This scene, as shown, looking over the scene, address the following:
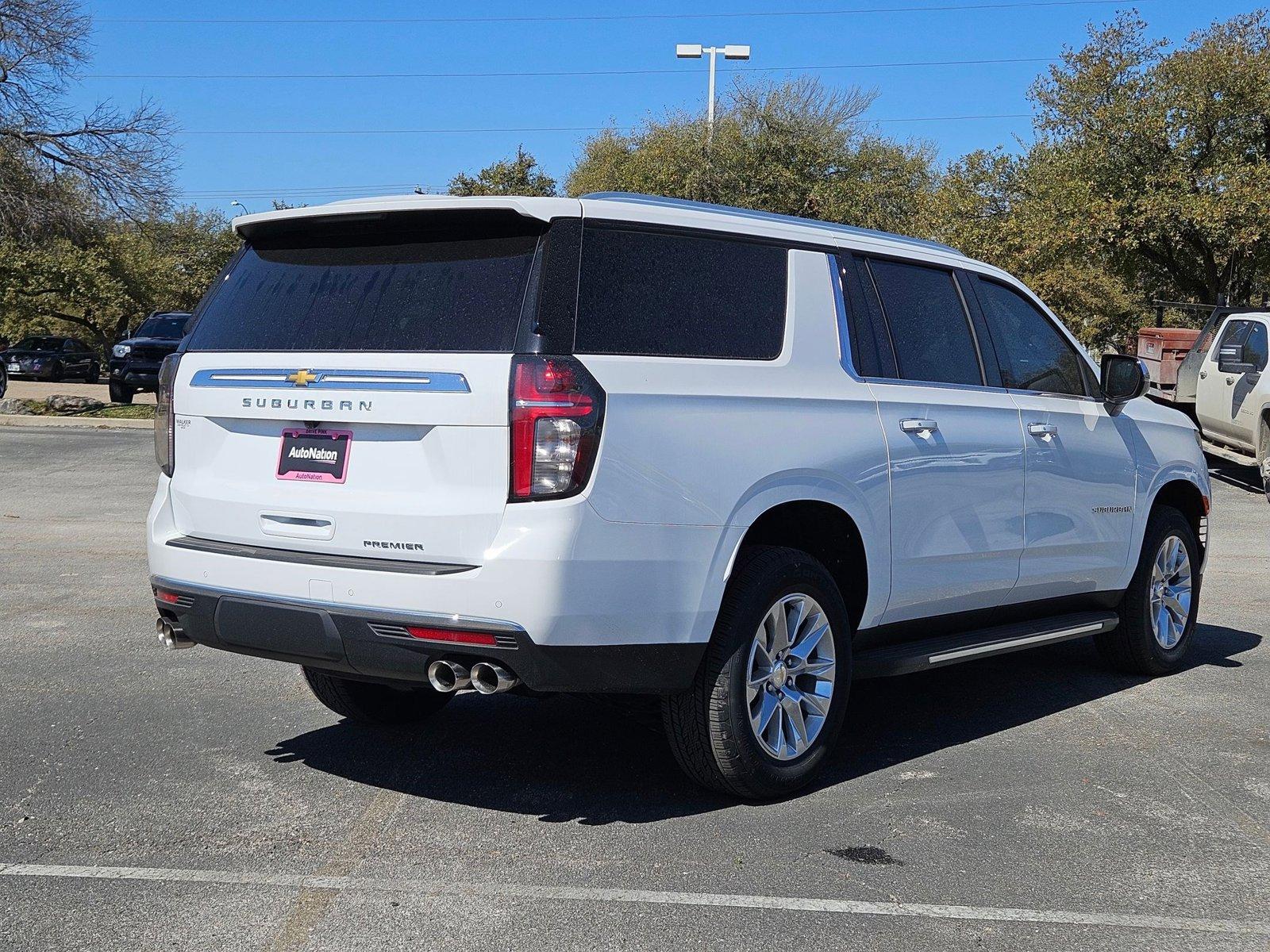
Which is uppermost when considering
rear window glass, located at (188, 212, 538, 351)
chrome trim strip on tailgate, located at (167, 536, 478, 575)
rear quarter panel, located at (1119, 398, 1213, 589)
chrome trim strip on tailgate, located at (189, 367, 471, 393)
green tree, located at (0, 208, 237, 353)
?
green tree, located at (0, 208, 237, 353)

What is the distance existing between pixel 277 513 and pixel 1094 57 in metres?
27.0

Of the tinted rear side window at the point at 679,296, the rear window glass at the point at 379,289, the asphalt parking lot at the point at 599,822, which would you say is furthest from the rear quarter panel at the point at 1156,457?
the rear window glass at the point at 379,289

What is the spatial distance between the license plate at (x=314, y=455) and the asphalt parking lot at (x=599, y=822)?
1139 millimetres

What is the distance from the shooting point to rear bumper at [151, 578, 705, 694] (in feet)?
14.2

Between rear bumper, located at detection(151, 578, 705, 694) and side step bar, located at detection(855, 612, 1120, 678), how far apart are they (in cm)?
115

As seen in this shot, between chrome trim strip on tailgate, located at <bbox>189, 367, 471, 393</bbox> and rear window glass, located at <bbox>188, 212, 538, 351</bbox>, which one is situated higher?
rear window glass, located at <bbox>188, 212, 538, 351</bbox>

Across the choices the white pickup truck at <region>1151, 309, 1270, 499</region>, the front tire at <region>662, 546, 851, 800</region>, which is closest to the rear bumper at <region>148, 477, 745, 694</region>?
the front tire at <region>662, 546, 851, 800</region>

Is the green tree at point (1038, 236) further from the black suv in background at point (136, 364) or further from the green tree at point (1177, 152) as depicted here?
the black suv in background at point (136, 364)

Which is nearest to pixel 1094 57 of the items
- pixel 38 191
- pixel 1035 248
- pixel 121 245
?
pixel 1035 248

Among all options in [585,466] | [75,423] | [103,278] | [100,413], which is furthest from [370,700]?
[103,278]

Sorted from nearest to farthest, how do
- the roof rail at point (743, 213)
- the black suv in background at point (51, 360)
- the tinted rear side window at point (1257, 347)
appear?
the roof rail at point (743, 213) → the tinted rear side window at point (1257, 347) → the black suv in background at point (51, 360)

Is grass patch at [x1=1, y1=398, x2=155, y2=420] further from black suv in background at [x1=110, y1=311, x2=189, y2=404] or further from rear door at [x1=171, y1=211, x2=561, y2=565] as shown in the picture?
rear door at [x1=171, y1=211, x2=561, y2=565]

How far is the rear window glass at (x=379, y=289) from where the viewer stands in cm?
449

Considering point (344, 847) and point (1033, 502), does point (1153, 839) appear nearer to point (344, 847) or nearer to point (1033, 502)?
point (1033, 502)
